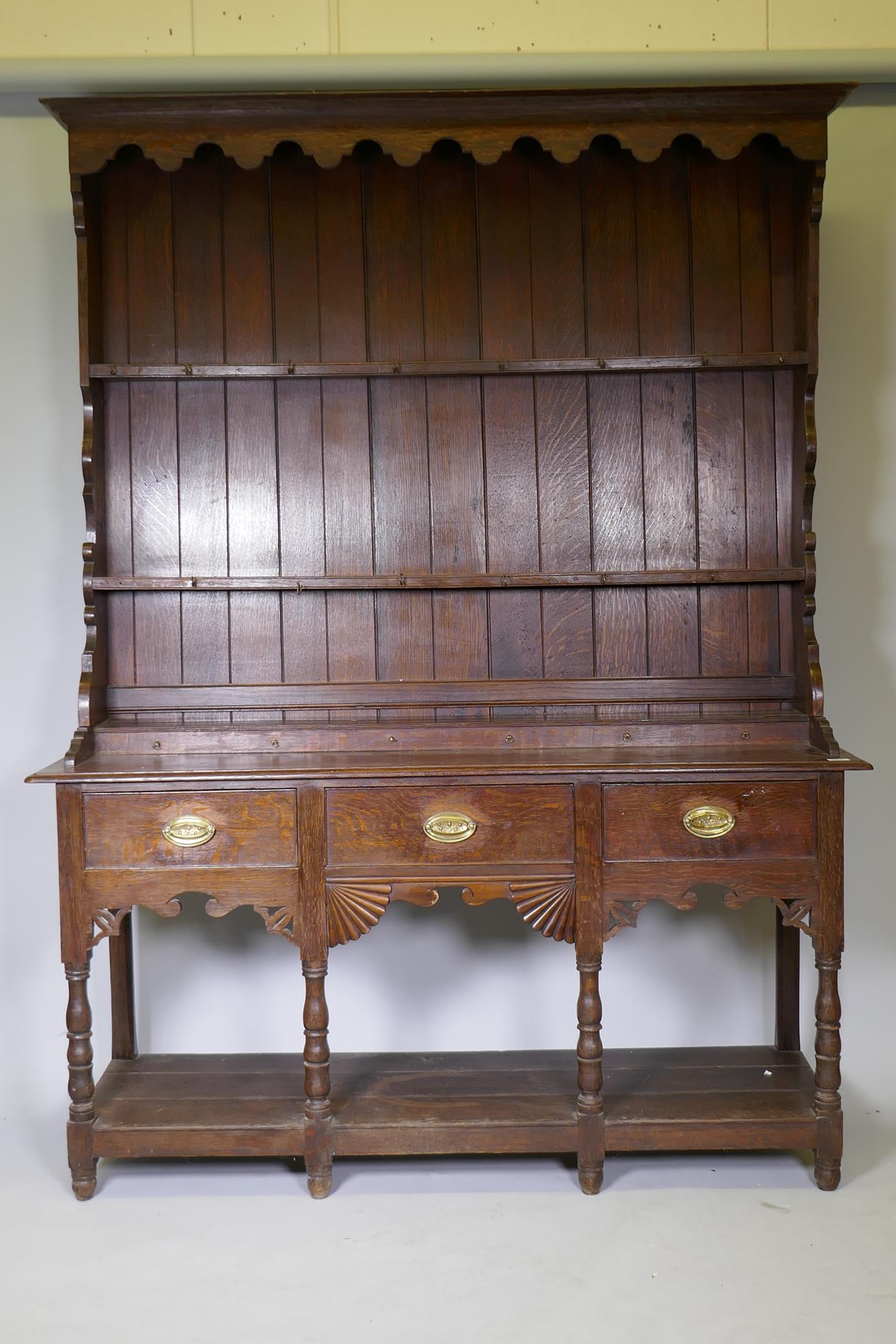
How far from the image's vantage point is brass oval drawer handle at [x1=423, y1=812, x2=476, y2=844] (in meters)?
2.53

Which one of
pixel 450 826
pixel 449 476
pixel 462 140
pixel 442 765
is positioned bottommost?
pixel 450 826

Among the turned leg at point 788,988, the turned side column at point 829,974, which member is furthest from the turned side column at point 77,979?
the turned leg at point 788,988

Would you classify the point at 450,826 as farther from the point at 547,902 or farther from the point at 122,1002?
the point at 122,1002

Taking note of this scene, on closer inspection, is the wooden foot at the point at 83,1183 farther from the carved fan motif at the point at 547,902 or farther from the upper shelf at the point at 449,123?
the upper shelf at the point at 449,123

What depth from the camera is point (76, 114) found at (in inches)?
103

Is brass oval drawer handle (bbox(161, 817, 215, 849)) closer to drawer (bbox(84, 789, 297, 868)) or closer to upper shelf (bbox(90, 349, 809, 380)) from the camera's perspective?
drawer (bbox(84, 789, 297, 868))

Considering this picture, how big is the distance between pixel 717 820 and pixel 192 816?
115 centimetres

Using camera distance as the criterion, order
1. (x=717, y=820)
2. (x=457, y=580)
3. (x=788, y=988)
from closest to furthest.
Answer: (x=717, y=820) < (x=457, y=580) < (x=788, y=988)

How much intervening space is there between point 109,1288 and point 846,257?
3003 millimetres

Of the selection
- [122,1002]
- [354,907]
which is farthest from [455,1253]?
[122,1002]

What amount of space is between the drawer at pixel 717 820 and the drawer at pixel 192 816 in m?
0.72

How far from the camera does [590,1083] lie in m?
2.56

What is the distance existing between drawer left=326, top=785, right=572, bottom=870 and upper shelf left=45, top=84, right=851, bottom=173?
4.70ft

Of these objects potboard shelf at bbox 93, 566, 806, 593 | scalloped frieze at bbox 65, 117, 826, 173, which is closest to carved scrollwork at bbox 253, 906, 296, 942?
potboard shelf at bbox 93, 566, 806, 593
